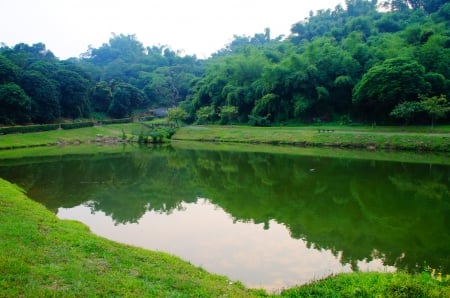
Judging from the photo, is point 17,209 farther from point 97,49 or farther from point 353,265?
point 97,49

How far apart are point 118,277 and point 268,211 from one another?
977 centimetres

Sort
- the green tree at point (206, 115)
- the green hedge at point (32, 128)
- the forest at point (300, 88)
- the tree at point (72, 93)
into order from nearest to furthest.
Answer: the forest at point (300, 88), the green hedge at point (32, 128), the tree at point (72, 93), the green tree at point (206, 115)

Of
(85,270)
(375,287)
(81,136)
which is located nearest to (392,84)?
(375,287)

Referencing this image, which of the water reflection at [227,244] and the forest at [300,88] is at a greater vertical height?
the forest at [300,88]

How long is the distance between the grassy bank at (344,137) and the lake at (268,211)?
1062cm

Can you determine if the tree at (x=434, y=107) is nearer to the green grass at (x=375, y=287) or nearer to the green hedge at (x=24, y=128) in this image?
the green grass at (x=375, y=287)

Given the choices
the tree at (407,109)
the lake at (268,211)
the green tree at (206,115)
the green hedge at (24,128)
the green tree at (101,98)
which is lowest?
the lake at (268,211)

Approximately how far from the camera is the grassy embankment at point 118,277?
6.48m

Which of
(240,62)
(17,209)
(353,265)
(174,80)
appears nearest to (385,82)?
(240,62)

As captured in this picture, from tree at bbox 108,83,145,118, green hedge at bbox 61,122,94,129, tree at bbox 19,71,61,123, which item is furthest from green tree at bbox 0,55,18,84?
tree at bbox 108,83,145,118

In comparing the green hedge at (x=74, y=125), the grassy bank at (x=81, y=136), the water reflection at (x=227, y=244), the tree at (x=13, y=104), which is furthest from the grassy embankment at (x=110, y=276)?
the green hedge at (x=74, y=125)

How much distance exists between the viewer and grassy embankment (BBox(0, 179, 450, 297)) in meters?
6.48

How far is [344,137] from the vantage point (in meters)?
42.8

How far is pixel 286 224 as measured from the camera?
557 inches
